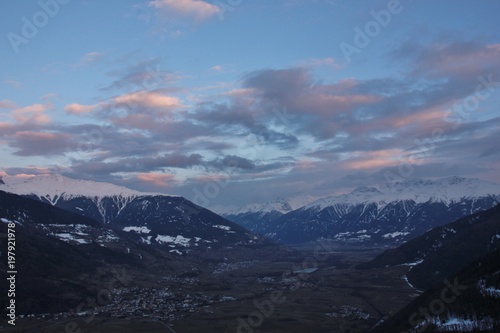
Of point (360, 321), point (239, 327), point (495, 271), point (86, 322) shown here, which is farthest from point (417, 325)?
point (86, 322)

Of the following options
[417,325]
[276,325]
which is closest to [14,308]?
[276,325]

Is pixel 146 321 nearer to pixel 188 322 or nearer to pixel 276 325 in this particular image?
pixel 188 322

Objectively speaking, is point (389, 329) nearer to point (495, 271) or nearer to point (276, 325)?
point (495, 271)

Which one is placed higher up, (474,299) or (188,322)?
(474,299)

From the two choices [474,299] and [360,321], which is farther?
[360,321]

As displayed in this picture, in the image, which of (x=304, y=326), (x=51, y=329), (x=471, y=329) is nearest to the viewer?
(x=471, y=329)

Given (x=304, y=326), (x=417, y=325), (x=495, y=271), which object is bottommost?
(x=304, y=326)

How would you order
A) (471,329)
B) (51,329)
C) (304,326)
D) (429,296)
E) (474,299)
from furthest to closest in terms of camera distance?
(304,326) → (51,329) → (429,296) → (474,299) → (471,329)
